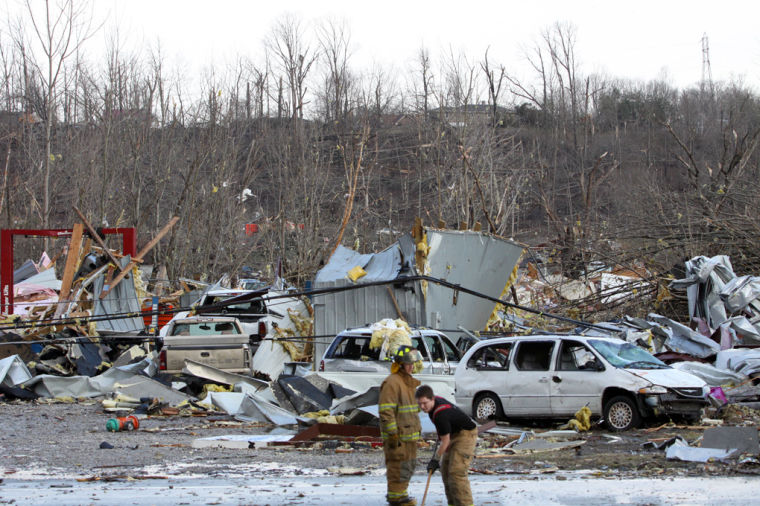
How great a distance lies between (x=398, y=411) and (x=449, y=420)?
68cm

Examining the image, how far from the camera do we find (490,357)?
1369 cm

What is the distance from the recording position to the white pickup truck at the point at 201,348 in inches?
664

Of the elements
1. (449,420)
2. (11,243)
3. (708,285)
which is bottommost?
(449,420)

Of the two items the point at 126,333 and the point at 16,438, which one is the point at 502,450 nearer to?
the point at 16,438

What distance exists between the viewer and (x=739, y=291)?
18844 mm

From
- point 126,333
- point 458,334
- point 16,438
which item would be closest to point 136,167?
point 126,333

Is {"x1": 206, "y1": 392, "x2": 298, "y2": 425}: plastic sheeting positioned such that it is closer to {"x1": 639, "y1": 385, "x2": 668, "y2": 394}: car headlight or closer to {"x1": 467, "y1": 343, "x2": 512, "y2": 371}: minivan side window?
{"x1": 467, "y1": 343, "x2": 512, "y2": 371}: minivan side window

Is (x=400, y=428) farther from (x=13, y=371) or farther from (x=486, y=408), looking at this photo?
(x=13, y=371)

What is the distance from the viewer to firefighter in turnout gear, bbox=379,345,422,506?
7055 millimetres

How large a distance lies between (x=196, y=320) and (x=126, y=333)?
3806 mm

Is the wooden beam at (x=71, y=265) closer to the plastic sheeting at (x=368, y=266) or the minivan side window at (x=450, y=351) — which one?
the plastic sheeting at (x=368, y=266)

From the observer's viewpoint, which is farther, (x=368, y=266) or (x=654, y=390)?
(x=368, y=266)

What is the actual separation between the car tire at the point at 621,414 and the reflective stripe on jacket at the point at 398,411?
18.3ft

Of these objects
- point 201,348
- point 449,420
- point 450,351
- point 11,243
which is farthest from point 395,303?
point 11,243
